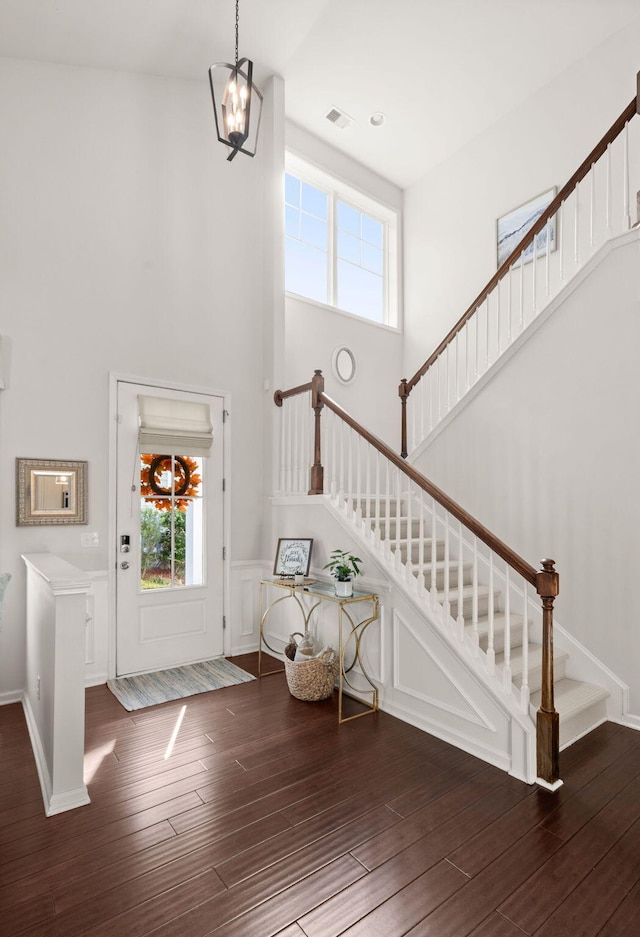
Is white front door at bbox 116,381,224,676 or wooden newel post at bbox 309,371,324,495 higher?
wooden newel post at bbox 309,371,324,495

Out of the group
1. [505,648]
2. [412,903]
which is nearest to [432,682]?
[505,648]

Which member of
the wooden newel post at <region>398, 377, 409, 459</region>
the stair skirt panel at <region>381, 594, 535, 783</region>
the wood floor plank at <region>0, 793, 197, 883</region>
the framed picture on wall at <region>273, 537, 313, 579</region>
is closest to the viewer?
the wood floor plank at <region>0, 793, 197, 883</region>

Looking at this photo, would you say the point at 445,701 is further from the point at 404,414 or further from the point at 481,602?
the point at 404,414

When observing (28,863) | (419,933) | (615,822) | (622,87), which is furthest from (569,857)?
(622,87)

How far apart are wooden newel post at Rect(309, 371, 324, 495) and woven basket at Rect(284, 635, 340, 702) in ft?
4.25

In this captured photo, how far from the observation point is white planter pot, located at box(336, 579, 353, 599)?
3568 millimetres

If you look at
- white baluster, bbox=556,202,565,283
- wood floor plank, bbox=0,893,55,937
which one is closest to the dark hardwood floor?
wood floor plank, bbox=0,893,55,937

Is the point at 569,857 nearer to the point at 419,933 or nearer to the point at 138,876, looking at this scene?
the point at 419,933

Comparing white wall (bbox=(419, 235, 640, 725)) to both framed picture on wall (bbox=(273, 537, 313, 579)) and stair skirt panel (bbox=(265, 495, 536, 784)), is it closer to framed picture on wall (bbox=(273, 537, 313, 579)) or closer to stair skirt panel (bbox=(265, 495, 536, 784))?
stair skirt panel (bbox=(265, 495, 536, 784))

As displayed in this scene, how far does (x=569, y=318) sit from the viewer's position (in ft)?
12.6

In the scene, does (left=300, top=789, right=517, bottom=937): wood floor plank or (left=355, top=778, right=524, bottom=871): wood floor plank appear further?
(left=355, top=778, right=524, bottom=871): wood floor plank

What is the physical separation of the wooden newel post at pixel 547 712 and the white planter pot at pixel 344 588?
1.29m

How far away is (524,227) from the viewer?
17.4 ft

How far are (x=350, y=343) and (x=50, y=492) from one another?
3.65 m
